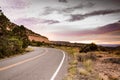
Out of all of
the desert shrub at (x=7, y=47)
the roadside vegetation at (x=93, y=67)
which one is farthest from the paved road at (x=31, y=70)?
the desert shrub at (x=7, y=47)

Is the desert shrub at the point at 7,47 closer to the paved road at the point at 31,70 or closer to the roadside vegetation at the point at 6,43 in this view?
the roadside vegetation at the point at 6,43

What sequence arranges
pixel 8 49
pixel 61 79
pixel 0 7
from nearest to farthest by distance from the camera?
pixel 61 79
pixel 8 49
pixel 0 7

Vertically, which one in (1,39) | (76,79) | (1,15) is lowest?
(76,79)

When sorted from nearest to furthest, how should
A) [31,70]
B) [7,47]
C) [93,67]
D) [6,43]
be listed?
[31,70] < [93,67] < [6,43] < [7,47]

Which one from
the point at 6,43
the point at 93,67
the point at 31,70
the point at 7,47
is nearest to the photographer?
the point at 31,70

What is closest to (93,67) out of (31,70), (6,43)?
(31,70)

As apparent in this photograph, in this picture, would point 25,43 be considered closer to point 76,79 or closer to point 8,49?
point 8,49

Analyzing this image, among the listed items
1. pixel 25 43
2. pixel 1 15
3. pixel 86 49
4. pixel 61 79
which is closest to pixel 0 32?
pixel 1 15

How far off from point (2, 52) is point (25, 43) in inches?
661

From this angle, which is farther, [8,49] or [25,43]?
[25,43]

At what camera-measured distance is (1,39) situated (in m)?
28.0

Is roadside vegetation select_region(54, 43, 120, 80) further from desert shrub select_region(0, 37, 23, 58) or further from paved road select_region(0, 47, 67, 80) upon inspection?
desert shrub select_region(0, 37, 23, 58)

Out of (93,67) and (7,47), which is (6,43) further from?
(93,67)

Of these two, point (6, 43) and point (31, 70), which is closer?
point (31, 70)
